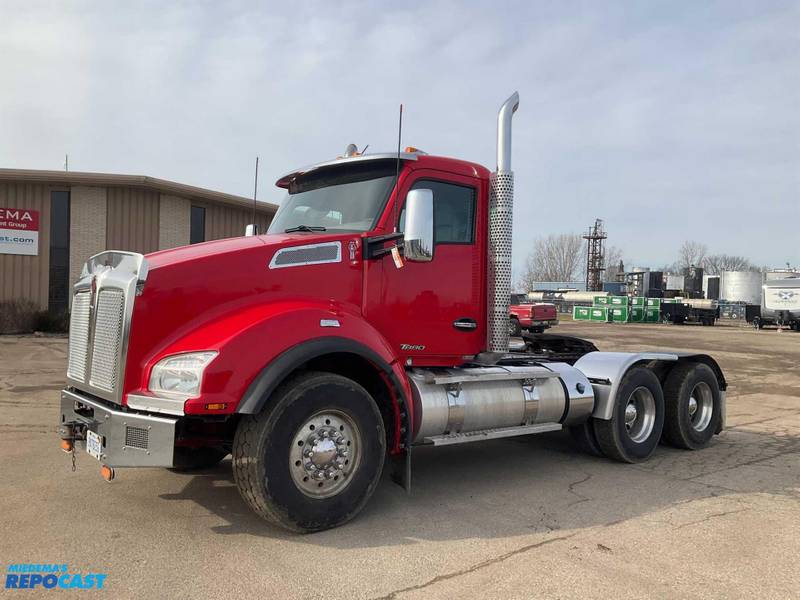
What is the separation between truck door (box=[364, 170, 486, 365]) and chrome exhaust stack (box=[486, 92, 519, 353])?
0.33 ft

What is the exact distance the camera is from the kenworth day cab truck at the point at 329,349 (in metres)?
3.74

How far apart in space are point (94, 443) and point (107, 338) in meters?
0.68

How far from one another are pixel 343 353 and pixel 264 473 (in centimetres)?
96

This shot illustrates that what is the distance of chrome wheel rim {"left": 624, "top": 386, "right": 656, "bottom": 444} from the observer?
251 inches

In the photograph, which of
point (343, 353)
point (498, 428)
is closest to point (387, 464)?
point (498, 428)

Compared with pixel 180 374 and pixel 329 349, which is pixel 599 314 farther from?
pixel 180 374

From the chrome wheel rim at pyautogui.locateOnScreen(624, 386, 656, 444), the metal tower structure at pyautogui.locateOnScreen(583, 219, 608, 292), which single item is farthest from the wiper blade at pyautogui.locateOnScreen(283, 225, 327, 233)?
the metal tower structure at pyautogui.locateOnScreen(583, 219, 608, 292)

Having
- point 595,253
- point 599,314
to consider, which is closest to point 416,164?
point 599,314

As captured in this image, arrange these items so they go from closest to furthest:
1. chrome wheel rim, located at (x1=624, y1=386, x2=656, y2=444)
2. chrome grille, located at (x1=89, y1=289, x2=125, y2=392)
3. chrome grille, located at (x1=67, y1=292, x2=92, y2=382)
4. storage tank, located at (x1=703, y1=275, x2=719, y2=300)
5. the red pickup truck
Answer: chrome grille, located at (x1=89, y1=289, x2=125, y2=392) < chrome grille, located at (x1=67, y1=292, x2=92, y2=382) < chrome wheel rim, located at (x1=624, y1=386, x2=656, y2=444) < the red pickup truck < storage tank, located at (x1=703, y1=275, x2=719, y2=300)

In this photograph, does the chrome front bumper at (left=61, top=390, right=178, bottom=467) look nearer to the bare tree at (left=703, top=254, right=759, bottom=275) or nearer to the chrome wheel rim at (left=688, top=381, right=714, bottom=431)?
the chrome wheel rim at (left=688, top=381, right=714, bottom=431)

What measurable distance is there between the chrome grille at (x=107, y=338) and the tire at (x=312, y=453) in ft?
2.97

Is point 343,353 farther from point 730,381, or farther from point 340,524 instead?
point 730,381

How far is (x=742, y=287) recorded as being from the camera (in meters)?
56.8

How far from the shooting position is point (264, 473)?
12.3 ft
